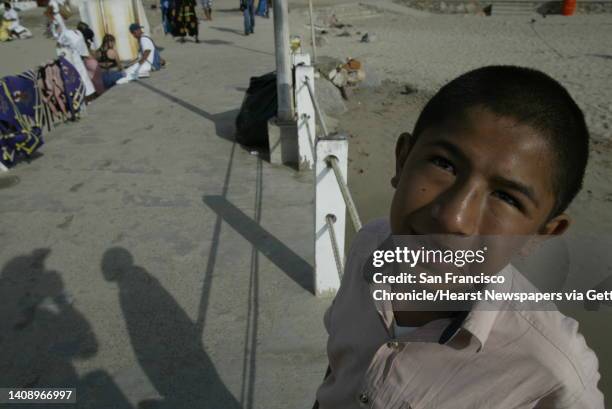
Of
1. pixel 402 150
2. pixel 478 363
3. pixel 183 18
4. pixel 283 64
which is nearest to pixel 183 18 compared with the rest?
pixel 183 18

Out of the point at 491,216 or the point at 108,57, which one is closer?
the point at 491,216

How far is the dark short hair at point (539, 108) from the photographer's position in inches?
32.7

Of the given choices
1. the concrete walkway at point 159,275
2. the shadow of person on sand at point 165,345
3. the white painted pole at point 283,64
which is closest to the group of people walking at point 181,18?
the concrete walkway at point 159,275

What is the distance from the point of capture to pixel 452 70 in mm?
12281

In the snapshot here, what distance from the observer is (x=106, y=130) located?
6270 millimetres

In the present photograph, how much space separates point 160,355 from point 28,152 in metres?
3.72

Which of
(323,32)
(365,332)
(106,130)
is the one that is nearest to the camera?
(365,332)

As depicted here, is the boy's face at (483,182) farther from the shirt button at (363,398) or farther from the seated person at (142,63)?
the seated person at (142,63)

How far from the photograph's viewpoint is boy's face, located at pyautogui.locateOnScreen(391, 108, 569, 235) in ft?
2.67

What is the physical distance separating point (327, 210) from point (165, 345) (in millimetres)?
1205

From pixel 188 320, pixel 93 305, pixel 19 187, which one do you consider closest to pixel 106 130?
pixel 19 187

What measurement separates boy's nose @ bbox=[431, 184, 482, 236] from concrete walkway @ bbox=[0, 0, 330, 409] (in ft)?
5.71

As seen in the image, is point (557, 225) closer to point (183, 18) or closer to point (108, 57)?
point (108, 57)

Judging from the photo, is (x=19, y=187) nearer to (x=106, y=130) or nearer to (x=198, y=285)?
(x=106, y=130)
